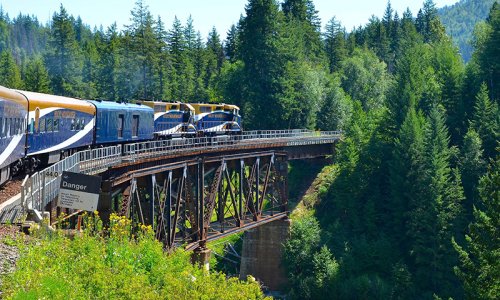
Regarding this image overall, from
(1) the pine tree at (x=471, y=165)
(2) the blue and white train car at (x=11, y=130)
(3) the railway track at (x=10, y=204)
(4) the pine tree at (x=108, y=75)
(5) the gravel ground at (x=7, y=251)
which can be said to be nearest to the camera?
(5) the gravel ground at (x=7, y=251)

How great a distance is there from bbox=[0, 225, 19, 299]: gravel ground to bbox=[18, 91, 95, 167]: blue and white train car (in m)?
13.1

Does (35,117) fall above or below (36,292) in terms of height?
above

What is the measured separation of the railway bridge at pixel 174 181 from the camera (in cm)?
2758

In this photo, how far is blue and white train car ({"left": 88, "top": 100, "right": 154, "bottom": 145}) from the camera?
1849 inches

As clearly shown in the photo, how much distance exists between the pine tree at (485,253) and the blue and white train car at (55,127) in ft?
75.2

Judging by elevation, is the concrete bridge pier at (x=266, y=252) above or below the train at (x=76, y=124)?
below

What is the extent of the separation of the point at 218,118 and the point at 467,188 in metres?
22.9

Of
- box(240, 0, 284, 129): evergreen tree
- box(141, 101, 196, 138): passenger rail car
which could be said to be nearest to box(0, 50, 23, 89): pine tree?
box(240, 0, 284, 129): evergreen tree

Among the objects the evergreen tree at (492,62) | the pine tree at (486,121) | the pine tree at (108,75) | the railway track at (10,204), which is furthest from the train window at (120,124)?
the pine tree at (108,75)

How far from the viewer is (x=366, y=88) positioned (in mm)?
103500

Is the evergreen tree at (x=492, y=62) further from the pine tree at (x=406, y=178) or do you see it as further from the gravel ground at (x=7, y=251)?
the gravel ground at (x=7, y=251)

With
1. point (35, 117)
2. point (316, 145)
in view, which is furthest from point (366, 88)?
point (35, 117)

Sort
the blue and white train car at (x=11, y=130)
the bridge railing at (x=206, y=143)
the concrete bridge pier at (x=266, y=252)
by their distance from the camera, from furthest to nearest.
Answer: the concrete bridge pier at (x=266, y=252) → the bridge railing at (x=206, y=143) → the blue and white train car at (x=11, y=130)

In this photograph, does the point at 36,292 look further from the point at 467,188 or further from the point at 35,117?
the point at 467,188
